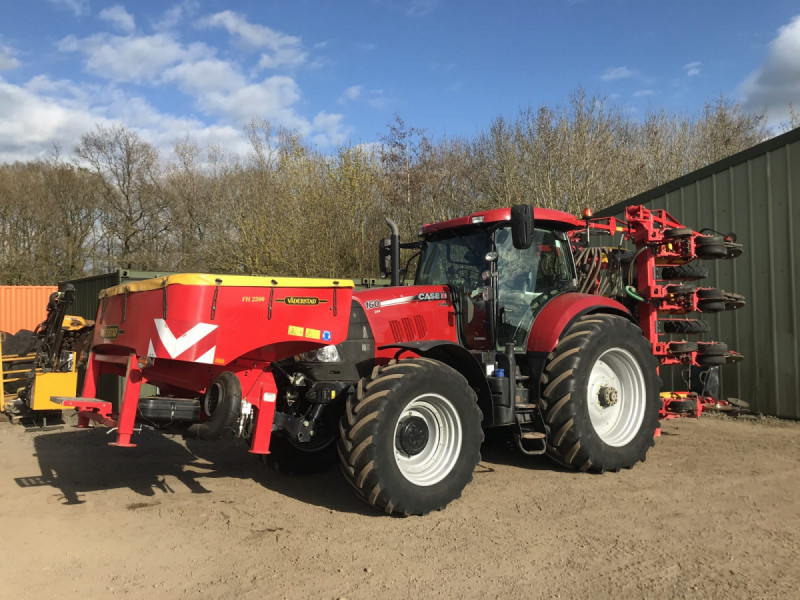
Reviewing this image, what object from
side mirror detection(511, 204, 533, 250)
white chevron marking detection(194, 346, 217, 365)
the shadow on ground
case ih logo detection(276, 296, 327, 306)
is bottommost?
the shadow on ground

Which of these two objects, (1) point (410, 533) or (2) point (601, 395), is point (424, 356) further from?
(2) point (601, 395)

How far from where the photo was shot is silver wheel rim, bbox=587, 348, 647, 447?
5.95m

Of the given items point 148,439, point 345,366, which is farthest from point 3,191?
point 345,366

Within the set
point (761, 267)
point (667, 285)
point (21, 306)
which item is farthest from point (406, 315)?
point (21, 306)

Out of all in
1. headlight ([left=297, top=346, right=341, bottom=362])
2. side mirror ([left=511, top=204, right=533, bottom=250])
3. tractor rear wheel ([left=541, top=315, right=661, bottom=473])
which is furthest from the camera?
tractor rear wheel ([left=541, top=315, right=661, bottom=473])

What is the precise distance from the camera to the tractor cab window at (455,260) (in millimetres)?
5715

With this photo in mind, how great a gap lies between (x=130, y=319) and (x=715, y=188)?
26.2 ft

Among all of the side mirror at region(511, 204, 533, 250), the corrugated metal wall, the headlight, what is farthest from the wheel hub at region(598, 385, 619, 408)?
the corrugated metal wall

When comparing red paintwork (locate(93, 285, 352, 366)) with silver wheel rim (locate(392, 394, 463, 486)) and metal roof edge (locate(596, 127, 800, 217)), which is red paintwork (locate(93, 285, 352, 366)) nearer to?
silver wheel rim (locate(392, 394, 463, 486))

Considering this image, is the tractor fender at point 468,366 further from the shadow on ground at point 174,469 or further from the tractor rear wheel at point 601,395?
the shadow on ground at point 174,469

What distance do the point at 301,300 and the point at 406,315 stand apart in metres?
1.22

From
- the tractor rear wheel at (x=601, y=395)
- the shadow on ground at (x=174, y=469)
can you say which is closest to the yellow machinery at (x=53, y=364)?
the shadow on ground at (x=174, y=469)

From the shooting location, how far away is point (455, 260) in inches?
232

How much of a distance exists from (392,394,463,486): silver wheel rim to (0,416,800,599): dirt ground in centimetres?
31
